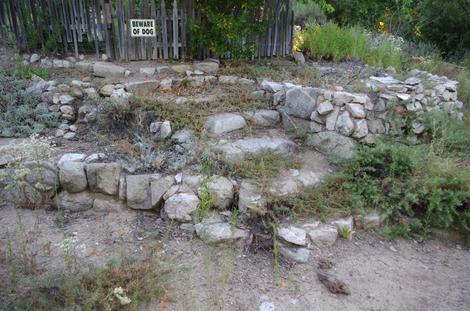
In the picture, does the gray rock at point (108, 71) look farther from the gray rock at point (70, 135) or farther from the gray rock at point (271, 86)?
the gray rock at point (271, 86)

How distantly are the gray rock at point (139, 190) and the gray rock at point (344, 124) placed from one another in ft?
7.84

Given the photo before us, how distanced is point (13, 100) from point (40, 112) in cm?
48

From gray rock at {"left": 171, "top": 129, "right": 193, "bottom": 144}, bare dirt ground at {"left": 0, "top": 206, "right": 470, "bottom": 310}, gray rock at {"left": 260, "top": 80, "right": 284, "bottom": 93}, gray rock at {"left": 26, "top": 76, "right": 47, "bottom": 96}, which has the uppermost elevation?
gray rock at {"left": 260, "top": 80, "right": 284, "bottom": 93}

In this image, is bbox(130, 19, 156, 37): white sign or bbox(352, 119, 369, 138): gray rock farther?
bbox(130, 19, 156, 37): white sign

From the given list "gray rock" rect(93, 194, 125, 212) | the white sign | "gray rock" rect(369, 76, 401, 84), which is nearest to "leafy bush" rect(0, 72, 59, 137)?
"gray rock" rect(93, 194, 125, 212)

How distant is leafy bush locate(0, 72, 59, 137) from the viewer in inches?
207

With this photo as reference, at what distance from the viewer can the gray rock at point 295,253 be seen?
3.82 meters

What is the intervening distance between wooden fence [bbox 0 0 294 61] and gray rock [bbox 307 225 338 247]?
3883mm

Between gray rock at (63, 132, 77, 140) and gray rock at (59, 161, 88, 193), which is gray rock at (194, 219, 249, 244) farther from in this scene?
gray rock at (63, 132, 77, 140)

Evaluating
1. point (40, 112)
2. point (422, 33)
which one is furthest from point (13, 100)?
point (422, 33)

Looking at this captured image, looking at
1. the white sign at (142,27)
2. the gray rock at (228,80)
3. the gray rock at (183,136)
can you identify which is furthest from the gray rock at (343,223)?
the white sign at (142,27)

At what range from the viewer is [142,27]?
245 inches

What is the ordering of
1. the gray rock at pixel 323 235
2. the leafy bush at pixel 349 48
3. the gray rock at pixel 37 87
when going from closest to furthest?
the gray rock at pixel 323 235, the gray rock at pixel 37 87, the leafy bush at pixel 349 48

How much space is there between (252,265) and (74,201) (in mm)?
2101
